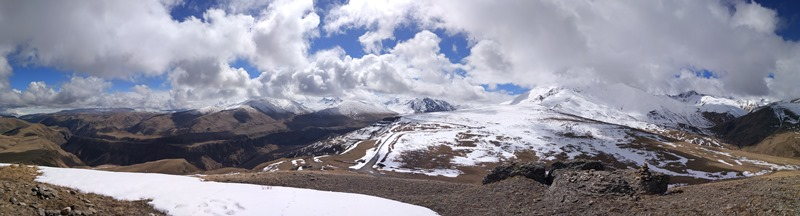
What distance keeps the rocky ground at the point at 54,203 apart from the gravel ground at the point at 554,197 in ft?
36.6

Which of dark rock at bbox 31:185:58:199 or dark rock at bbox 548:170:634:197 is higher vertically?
dark rock at bbox 31:185:58:199

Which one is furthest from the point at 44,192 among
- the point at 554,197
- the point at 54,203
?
the point at 554,197

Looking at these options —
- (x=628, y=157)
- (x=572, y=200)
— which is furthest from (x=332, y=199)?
(x=628, y=157)

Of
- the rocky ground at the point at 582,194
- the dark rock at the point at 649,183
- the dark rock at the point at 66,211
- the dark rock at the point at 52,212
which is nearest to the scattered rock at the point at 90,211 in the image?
the dark rock at the point at 66,211

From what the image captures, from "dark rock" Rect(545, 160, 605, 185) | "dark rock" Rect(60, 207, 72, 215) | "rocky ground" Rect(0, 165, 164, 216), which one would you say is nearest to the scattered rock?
"rocky ground" Rect(0, 165, 164, 216)

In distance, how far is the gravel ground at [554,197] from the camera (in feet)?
62.1

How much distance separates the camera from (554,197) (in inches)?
1006

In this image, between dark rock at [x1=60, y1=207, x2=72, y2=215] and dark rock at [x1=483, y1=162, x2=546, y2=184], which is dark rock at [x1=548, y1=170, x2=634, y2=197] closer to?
dark rock at [x1=483, y1=162, x2=546, y2=184]

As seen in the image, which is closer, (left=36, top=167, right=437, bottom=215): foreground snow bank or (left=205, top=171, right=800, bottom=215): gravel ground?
(left=205, top=171, right=800, bottom=215): gravel ground

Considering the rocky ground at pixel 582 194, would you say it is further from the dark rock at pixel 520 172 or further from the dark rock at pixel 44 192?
the dark rock at pixel 44 192

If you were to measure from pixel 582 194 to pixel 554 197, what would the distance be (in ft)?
5.48

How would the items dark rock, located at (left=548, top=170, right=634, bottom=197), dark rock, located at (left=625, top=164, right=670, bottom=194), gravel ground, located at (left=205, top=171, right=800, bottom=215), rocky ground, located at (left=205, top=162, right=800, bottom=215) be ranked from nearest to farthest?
gravel ground, located at (left=205, top=171, right=800, bottom=215), rocky ground, located at (left=205, top=162, right=800, bottom=215), dark rock, located at (left=625, top=164, right=670, bottom=194), dark rock, located at (left=548, top=170, right=634, bottom=197)

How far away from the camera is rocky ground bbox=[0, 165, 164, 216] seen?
46.2 feet

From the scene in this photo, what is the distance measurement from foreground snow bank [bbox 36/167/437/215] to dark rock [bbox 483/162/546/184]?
12.7 meters
